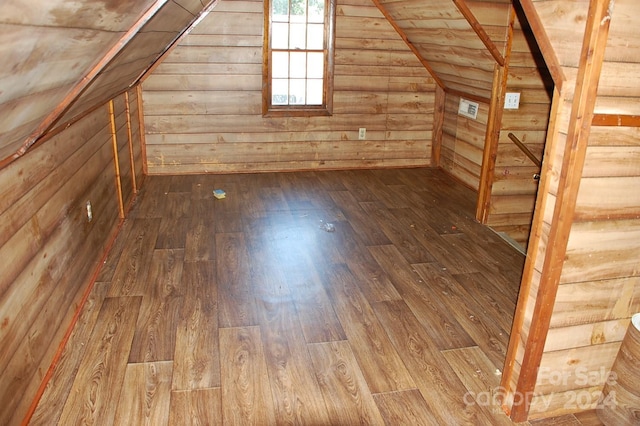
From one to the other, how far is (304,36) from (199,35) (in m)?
1.04

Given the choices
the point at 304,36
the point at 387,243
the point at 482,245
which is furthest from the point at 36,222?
the point at 304,36

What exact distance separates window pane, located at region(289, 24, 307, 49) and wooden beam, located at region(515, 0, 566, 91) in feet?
11.7

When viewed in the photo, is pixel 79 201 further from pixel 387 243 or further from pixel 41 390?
pixel 387 243

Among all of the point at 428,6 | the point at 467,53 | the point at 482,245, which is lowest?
the point at 482,245

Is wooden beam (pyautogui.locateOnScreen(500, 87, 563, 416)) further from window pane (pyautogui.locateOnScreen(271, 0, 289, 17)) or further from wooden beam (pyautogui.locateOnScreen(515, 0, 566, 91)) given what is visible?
window pane (pyautogui.locateOnScreen(271, 0, 289, 17))

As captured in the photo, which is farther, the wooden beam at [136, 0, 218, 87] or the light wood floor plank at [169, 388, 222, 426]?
the wooden beam at [136, 0, 218, 87]

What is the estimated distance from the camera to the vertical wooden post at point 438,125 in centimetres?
555

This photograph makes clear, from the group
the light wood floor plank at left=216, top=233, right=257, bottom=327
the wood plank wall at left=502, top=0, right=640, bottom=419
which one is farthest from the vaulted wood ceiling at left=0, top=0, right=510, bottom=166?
the wood plank wall at left=502, top=0, right=640, bottom=419

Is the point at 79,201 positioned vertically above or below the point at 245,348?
above

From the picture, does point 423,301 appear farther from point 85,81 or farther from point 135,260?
point 85,81

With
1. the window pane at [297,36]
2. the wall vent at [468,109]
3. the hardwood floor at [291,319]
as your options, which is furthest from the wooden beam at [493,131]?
the window pane at [297,36]


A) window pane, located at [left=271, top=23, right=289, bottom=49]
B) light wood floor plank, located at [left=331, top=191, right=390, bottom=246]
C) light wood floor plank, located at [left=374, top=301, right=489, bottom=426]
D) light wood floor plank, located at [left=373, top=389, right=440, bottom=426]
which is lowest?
light wood floor plank, located at [left=331, top=191, right=390, bottom=246]

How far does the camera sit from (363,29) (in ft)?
17.0

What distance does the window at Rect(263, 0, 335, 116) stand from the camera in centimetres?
507
